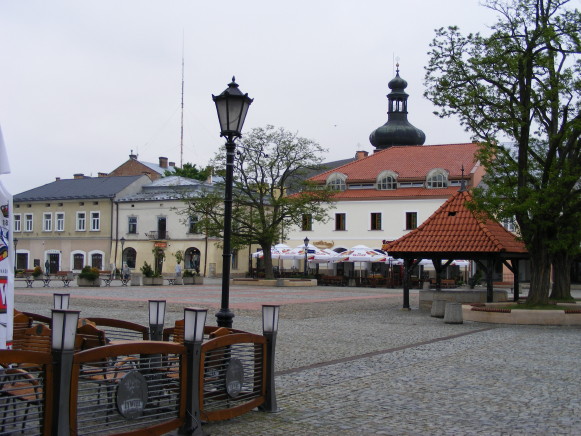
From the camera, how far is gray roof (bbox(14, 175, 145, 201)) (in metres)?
68.6

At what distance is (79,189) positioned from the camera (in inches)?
2788

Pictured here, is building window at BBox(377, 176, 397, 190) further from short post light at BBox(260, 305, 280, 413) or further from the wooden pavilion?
short post light at BBox(260, 305, 280, 413)

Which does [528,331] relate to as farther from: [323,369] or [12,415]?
[12,415]

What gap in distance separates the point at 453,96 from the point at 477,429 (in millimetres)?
16917

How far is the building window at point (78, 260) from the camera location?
67.9 metres

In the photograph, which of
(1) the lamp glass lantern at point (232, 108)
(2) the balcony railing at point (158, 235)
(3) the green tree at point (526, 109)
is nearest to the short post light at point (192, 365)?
(1) the lamp glass lantern at point (232, 108)

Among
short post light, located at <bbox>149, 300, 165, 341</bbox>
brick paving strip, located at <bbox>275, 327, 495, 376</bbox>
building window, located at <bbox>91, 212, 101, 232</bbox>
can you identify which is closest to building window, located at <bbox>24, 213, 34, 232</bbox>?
building window, located at <bbox>91, 212, 101, 232</bbox>

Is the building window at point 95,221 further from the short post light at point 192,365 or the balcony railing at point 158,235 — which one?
the short post light at point 192,365

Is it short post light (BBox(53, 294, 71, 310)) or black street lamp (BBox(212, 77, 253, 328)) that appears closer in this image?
short post light (BBox(53, 294, 71, 310))

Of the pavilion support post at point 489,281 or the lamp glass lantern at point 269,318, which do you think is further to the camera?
the pavilion support post at point 489,281

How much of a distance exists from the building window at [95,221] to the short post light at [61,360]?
6429 centimetres

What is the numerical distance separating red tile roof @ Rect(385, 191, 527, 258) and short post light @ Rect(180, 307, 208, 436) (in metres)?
18.6

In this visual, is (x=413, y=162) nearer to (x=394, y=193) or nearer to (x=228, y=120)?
(x=394, y=193)

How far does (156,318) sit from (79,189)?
64.9 metres
